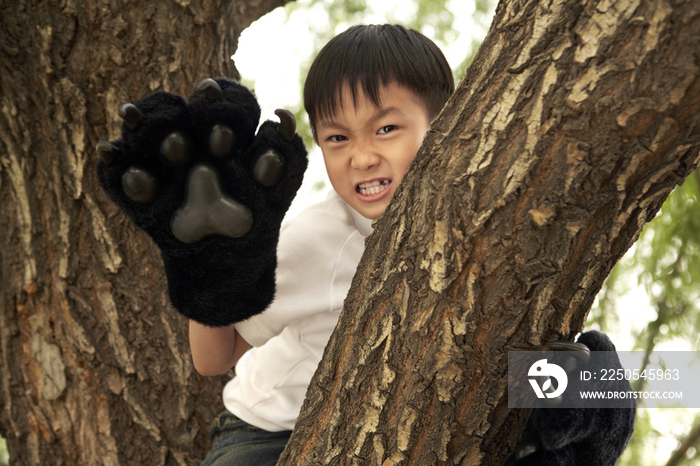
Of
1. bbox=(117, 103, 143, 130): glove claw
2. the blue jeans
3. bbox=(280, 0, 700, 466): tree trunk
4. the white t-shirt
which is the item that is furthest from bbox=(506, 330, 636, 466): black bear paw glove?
bbox=(117, 103, 143, 130): glove claw

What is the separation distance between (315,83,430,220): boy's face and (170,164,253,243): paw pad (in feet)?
1.53

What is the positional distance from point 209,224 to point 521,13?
0.55 m

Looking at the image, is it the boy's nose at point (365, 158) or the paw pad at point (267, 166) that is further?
the boy's nose at point (365, 158)

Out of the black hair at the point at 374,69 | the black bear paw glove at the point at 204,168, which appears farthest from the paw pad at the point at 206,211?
the black hair at the point at 374,69

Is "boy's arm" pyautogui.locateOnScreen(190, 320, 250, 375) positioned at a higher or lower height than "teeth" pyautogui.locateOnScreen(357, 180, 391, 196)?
lower

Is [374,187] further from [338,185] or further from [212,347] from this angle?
[212,347]

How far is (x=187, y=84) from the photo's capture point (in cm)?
167

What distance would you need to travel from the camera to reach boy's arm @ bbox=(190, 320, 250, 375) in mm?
1368

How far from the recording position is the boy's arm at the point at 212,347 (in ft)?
4.49

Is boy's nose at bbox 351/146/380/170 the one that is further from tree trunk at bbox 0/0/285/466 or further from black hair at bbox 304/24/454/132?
tree trunk at bbox 0/0/285/466

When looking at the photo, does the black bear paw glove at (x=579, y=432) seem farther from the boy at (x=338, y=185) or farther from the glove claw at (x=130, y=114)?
the glove claw at (x=130, y=114)

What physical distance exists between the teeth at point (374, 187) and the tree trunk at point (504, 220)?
0.43 m

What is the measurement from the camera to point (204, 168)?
0.90 meters

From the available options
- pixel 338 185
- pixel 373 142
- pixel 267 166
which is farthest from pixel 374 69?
pixel 267 166
